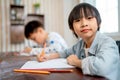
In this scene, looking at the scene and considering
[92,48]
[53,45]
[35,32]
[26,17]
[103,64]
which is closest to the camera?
Result: [103,64]

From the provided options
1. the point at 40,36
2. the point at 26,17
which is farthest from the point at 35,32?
the point at 26,17

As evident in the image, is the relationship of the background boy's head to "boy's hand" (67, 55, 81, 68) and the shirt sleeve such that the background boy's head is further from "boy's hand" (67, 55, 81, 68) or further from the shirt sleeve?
the shirt sleeve

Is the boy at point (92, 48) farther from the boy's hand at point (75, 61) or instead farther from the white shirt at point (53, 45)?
the white shirt at point (53, 45)

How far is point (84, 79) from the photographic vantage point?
1.99 feet

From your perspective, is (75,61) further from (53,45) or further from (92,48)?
(53,45)

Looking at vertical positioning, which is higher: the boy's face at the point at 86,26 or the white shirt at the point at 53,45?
the boy's face at the point at 86,26

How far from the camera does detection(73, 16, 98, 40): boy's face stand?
0.85 m

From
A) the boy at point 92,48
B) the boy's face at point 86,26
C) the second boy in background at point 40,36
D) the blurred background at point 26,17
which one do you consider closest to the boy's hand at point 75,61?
the boy at point 92,48

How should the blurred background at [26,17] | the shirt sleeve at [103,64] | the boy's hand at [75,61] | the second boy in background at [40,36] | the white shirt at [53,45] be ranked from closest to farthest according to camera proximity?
the shirt sleeve at [103,64] → the boy's hand at [75,61] → the white shirt at [53,45] → the second boy in background at [40,36] → the blurred background at [26,17]

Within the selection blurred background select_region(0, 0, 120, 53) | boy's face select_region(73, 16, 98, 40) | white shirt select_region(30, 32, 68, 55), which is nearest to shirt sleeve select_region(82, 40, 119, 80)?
boy's face select_region(73, 16, 98, 40)

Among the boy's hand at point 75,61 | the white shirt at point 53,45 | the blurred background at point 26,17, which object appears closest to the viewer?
the boy's hand at point 75,61

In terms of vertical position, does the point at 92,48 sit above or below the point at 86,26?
below

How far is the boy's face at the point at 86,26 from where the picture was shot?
2.80 ft

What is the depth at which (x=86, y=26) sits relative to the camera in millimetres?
854
